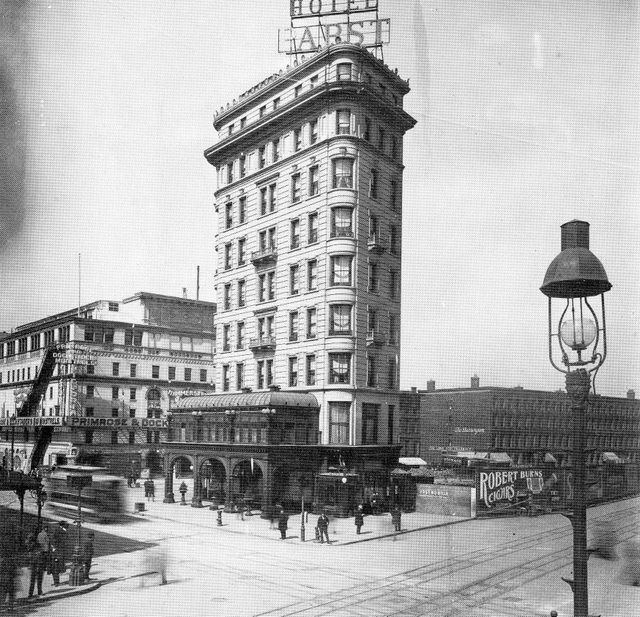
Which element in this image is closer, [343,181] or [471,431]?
[343,181]

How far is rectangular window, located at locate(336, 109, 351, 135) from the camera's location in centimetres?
4203

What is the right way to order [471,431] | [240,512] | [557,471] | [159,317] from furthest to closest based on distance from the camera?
[159,317]
[471,431]
[557,471]
[240,512]

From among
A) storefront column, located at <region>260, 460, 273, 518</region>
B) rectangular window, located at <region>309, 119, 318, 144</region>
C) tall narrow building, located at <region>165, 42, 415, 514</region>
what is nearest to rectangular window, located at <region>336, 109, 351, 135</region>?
tall narrow building, located at <region>165, 42, 415, 514</region>

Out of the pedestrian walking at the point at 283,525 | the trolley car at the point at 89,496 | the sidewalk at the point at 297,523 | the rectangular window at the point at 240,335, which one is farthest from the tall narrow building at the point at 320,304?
the pedestrian walking at the point at 283,525

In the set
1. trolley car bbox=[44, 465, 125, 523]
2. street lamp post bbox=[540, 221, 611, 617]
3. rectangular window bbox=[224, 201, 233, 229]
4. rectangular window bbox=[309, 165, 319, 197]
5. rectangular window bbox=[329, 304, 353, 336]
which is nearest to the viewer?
street lamp post bbox=[540, 221, 611, 617]

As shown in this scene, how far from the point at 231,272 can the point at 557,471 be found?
2657 cm

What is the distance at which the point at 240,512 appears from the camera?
38.3m

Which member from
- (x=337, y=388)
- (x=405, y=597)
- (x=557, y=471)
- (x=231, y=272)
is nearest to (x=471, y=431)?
(x=557, y=471)

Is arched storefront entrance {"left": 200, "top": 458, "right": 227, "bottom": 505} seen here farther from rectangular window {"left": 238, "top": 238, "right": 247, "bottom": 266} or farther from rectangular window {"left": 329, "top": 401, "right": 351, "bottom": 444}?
rectangular window {"left": 238, "top": 238, "right": 247, "bottom": 266}

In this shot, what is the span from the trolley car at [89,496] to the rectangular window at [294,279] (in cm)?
1635

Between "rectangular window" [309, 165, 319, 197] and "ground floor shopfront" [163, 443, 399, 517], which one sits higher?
"rectangular window" [309, 165, 319, 197]

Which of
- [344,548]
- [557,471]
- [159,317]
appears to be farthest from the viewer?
[159,317]

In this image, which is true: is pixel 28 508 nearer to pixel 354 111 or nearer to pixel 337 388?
pixel 337 388

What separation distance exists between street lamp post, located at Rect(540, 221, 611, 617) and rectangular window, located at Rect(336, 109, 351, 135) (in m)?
33.2
